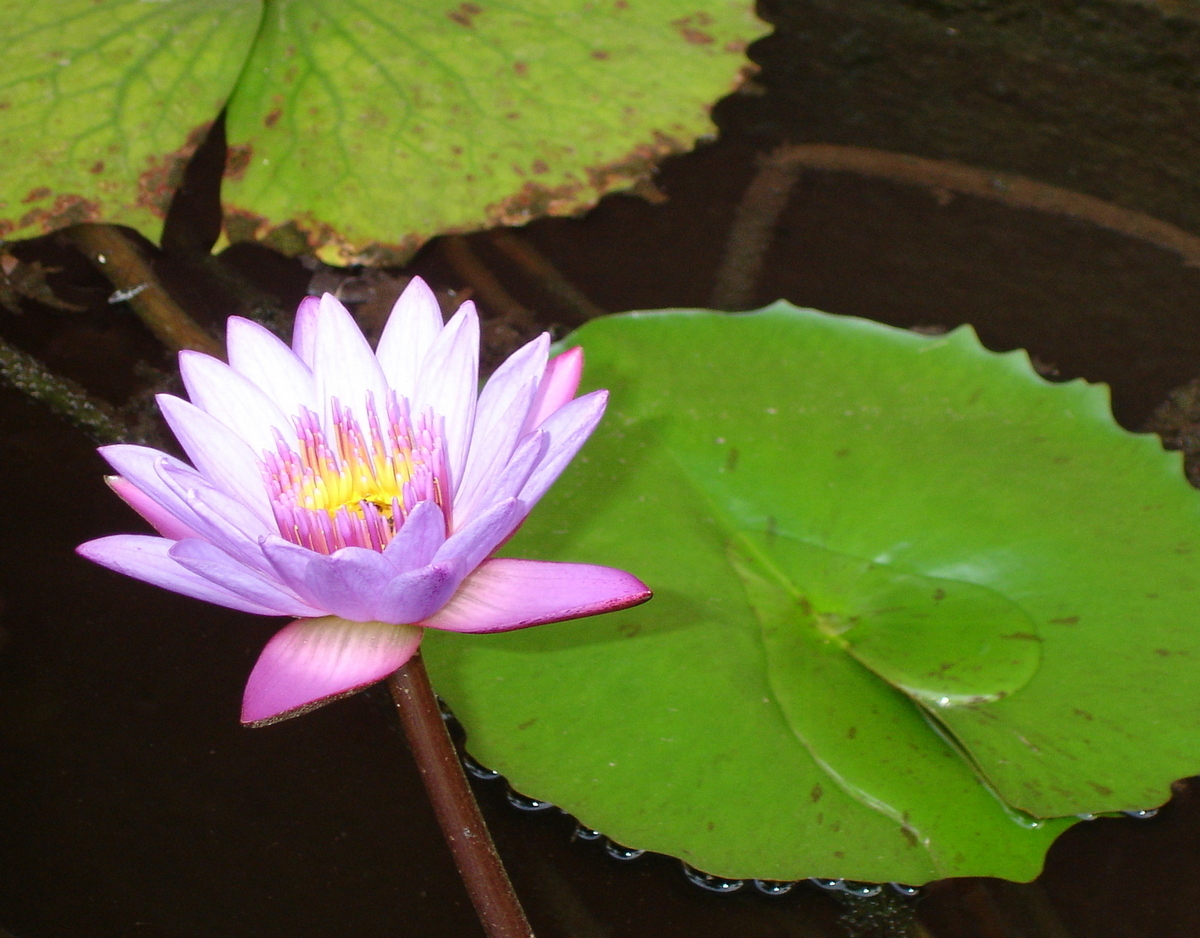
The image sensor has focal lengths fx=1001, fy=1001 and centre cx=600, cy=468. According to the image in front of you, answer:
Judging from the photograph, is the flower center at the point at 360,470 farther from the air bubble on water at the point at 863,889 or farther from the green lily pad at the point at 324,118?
the green lily pad at the point at 324,118

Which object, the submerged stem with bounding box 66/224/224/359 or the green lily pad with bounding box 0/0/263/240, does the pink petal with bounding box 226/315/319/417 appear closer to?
the submerged stem with bounding box 66/224/224/359

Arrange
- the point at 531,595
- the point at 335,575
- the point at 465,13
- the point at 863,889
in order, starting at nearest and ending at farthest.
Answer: the point at 335,575
the point at 531,595
the point at 863,889
the point at 465,13

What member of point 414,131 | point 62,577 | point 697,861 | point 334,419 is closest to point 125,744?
point 62,577

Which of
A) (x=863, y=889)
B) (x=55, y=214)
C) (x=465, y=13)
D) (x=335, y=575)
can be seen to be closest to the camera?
(x=335, y=575)

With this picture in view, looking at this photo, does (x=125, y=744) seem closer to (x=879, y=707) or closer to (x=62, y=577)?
(x=62, y=577)

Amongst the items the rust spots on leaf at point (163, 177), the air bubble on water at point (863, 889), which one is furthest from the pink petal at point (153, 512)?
the rust spots on leaf at point (163, 177)

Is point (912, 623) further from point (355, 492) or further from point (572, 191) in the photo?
point (572, 191)

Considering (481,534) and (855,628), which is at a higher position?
(481,534)

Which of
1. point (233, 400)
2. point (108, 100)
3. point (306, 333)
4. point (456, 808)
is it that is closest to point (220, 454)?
point (233, 400)
